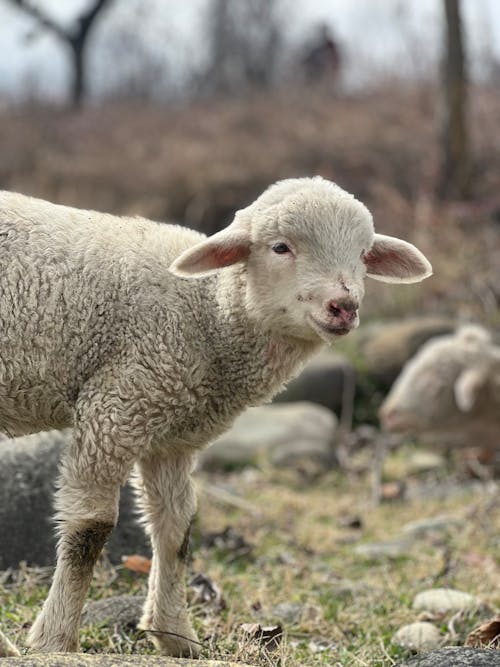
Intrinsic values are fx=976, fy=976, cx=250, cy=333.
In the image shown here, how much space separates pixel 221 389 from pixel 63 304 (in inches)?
26.9

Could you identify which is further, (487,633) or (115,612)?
(115,612)

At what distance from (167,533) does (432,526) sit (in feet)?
9.84

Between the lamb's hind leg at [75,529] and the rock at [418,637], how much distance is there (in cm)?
148

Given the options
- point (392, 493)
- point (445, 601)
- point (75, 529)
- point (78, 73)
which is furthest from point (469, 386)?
point (78, 73)

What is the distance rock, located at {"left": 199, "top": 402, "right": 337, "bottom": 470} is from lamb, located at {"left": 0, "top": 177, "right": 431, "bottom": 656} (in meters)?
4.21

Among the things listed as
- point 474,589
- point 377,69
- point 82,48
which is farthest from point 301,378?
point 82,48

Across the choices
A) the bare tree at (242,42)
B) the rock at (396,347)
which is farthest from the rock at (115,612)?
the bare tree at (242,42)

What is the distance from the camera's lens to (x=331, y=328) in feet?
11.2

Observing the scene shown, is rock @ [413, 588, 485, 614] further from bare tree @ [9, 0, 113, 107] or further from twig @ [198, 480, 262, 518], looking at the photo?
bare tree @ [9, 0, 113, 107]

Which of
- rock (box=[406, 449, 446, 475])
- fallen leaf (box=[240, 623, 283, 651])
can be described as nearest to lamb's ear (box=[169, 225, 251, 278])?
fallen leaf (box=[240, 623, 283, 651])

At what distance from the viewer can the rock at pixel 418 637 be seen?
4203mm

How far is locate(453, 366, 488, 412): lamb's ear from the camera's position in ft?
24.2

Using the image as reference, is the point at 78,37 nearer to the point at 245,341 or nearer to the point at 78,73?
the point at 78,73

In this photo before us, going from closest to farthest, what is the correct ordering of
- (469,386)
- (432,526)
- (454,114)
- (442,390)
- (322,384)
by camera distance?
(432,526) → (469,386) → (442,390) → (322,384) → (454,114)
